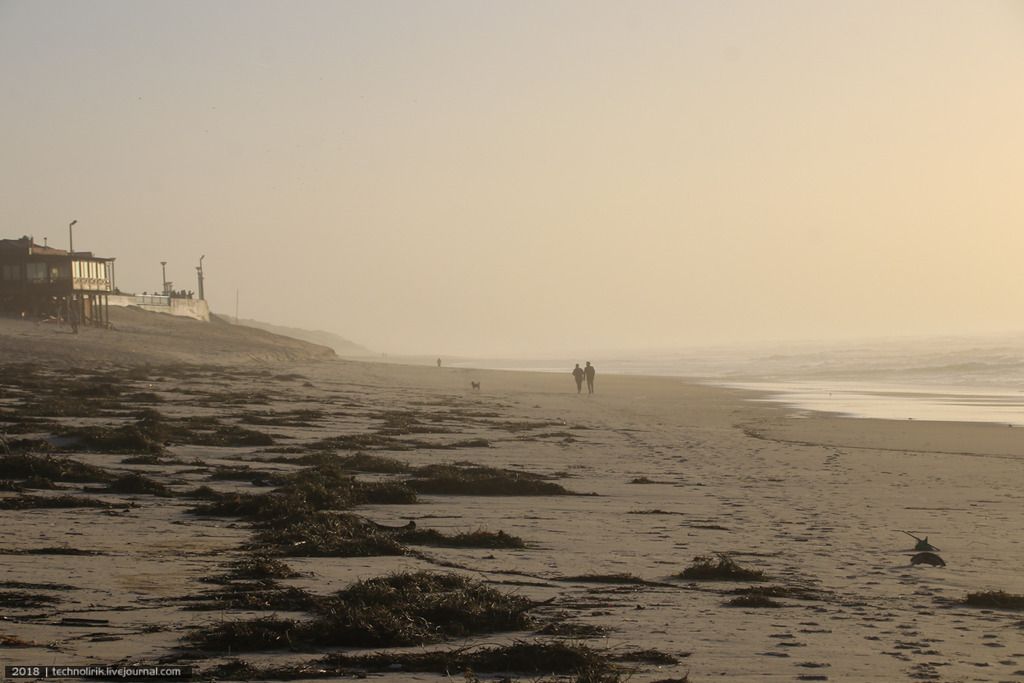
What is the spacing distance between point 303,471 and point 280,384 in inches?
885

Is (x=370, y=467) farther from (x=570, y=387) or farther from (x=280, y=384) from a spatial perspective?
(x=570, y=387)

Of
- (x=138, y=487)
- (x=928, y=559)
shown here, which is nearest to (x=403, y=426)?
(x=138, y=487)

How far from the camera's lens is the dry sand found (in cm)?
627

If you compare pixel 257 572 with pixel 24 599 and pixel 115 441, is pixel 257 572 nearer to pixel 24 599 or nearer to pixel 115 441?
pixel 24 599

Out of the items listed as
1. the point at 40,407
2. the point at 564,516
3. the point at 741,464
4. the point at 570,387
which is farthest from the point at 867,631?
the point at 570,387

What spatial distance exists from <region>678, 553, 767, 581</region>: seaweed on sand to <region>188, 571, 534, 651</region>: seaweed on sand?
1.70 metres

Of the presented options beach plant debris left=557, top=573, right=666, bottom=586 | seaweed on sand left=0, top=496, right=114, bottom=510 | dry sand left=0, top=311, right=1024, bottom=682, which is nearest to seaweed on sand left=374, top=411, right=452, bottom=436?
dry sand left=0, top=311, right=1024, bottom=682

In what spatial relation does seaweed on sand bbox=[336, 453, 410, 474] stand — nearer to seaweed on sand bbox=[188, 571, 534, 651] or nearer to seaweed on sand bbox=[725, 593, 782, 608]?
seaweed on sand bbox=[188, 571, 534, 651]

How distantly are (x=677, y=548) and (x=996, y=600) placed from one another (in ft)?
9.28

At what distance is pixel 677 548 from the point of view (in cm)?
977

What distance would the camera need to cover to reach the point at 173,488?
12.0 metres

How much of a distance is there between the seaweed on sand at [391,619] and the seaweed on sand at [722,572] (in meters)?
1.70

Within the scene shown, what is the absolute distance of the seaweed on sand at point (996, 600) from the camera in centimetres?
756

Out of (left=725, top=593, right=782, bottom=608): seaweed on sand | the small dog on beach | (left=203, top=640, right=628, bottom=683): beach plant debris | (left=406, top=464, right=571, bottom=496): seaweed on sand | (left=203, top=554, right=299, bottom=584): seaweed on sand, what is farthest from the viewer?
(left=406, top=464, right=571, bottom=496): seaweed on sand
